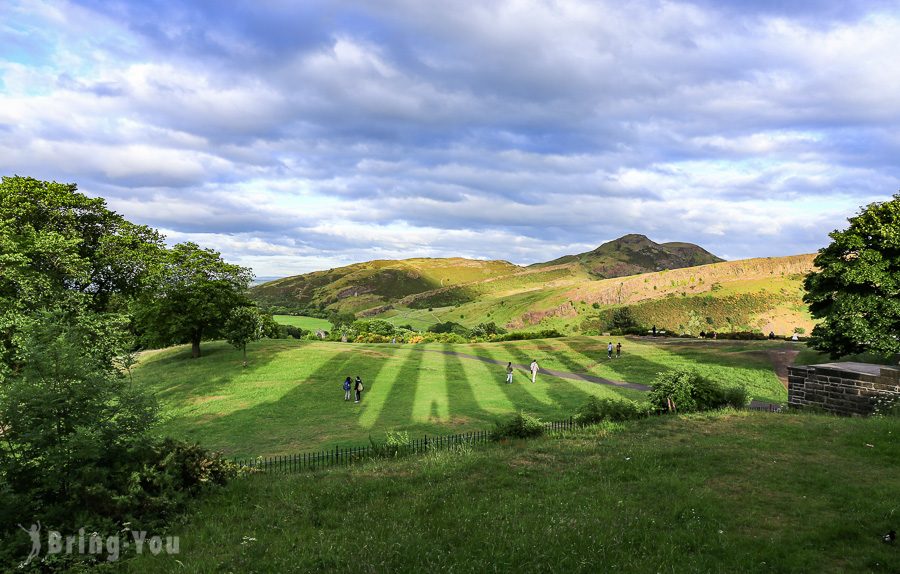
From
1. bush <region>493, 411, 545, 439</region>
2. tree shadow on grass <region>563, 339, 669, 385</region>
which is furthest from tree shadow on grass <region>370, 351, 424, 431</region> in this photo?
tree shadow on grass <region>563, 339, 669, 385</region>

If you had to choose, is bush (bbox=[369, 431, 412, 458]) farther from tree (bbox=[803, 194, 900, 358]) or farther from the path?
tree (bbox=[803, 194, 900, 358])

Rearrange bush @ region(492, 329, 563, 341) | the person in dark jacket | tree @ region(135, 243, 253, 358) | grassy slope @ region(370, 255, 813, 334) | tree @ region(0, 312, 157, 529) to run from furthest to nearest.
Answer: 1. grassy slope @ region(370, 255, 813, 334)
2. bush @ region(492, 329, 563, 341)
3. tree @ region(135, 243, 253, 358)
4. the person in dark jacket
5. tree @ region(0, 312, 157, 529)

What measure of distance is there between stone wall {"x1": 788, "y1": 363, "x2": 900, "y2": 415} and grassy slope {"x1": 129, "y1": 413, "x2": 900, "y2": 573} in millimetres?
6921

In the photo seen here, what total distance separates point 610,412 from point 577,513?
12136mm

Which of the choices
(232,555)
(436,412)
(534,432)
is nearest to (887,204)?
(534,432)

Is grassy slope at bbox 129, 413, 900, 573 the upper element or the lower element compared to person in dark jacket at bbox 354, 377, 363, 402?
upper

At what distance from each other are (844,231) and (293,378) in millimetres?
42284

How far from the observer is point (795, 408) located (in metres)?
22.9

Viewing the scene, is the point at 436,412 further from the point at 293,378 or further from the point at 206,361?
the point at 206,361

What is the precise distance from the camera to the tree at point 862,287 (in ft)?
83.5

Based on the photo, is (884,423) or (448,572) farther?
(884,423)

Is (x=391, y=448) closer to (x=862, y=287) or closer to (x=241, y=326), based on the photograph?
(x=241, y=326)

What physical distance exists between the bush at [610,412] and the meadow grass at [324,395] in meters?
4.69

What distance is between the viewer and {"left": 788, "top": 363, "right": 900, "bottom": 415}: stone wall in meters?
19.9
